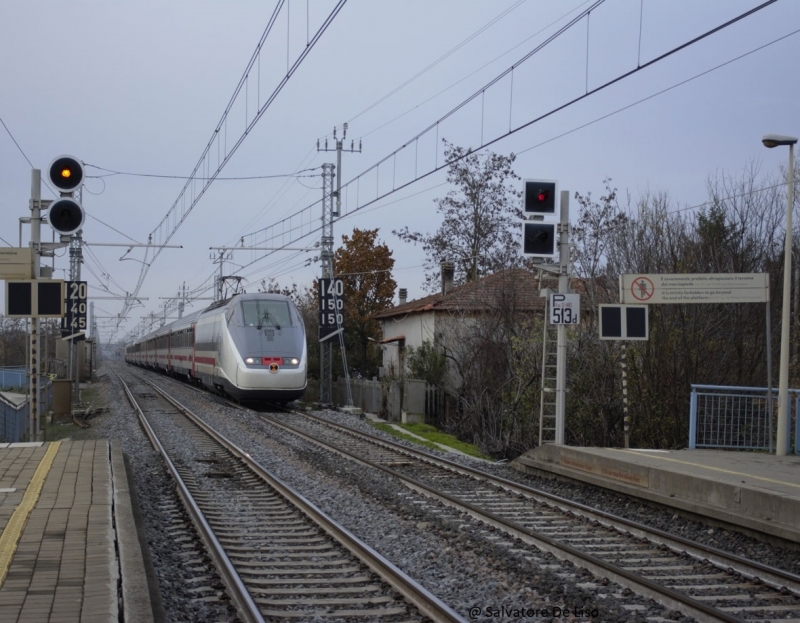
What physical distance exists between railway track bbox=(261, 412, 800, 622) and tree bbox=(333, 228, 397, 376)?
32.6m

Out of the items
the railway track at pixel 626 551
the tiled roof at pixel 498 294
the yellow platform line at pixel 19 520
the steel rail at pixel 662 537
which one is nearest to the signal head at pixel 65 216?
the yellow platform line at pixel 19 520

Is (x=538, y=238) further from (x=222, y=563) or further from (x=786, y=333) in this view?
(x=222, y=563)

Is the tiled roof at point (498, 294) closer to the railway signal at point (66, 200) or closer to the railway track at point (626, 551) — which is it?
the railway track at point (626, 551)

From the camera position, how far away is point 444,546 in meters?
8.71

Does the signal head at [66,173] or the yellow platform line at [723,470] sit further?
the signal head at [66,173]

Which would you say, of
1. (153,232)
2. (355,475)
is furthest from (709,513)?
(153,232)

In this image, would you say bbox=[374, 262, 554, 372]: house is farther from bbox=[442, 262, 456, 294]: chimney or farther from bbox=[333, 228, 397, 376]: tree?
bbox=[333, 228, 397, 376]: tree

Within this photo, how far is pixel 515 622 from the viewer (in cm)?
621

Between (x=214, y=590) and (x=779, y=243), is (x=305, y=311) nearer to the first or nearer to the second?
(x=779, y=243)

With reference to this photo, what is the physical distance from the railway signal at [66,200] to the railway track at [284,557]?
408 cm

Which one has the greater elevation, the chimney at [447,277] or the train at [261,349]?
the chimney at [447,277]

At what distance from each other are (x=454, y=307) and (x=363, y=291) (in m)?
21.8

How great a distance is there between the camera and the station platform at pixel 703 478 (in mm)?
9164

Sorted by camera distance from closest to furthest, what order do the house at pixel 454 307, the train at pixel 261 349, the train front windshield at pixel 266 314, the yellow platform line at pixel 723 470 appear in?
the yellow platform line at pixel 723 470 → the house at pixel 454 307 → the train at pixel 261 349 → the train front windshield at pixel 266 314
